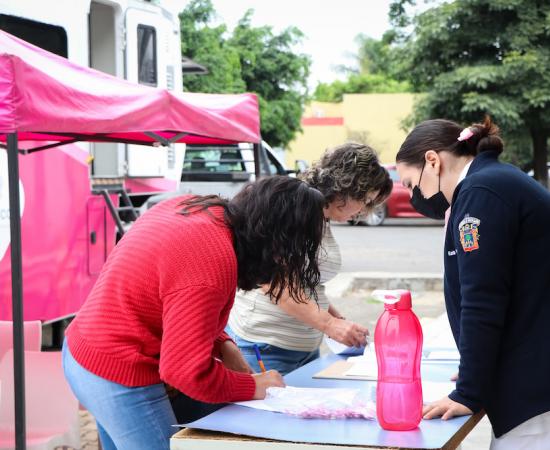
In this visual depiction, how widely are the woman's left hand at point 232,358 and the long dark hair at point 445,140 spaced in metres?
0.83

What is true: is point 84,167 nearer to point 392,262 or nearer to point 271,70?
point 392,262

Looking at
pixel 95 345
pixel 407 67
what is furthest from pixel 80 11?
pixel 407 67

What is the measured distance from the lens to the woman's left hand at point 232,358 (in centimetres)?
297

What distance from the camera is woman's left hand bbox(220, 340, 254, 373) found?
297 centimetres

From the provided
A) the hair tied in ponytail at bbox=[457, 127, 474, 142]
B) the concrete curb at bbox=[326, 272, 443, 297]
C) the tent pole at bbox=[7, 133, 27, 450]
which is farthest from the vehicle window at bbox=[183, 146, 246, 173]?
the hair tied in ponytail at bbox=[457, 127, 474, 142]

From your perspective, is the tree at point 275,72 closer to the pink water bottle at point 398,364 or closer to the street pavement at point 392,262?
the street pavement at point 392,262

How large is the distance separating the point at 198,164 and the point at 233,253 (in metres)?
11.1

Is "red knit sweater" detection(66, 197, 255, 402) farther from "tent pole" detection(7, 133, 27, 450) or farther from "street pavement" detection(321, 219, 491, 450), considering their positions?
"street pavement" detection(321, 219, 491, 450)

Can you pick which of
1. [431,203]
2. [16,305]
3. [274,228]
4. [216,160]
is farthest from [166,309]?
[216,160]

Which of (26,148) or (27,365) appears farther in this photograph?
(26,148)

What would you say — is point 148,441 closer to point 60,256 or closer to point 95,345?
point 95,345

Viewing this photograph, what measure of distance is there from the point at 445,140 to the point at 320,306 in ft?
3.48

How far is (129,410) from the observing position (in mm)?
2553

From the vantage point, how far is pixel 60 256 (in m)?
6.96
